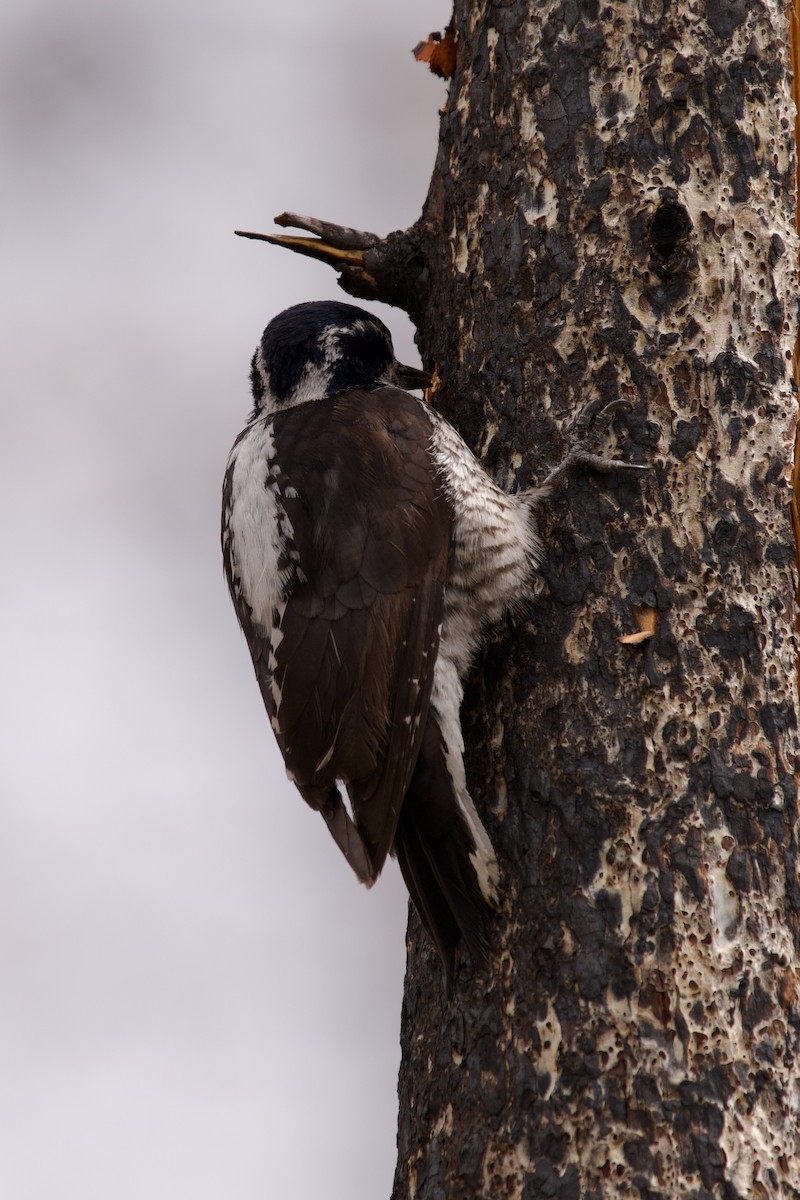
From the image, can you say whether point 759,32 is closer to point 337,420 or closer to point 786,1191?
point 337,420

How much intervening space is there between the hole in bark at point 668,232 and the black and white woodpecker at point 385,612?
40 centimetres

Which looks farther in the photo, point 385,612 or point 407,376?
point 407,376

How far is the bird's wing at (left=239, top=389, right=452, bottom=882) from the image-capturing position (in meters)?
2.59

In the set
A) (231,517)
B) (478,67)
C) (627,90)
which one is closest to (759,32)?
(627,90)

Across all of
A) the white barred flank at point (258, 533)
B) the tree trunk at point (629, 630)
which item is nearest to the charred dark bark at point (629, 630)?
the tree trunk at point (629, 630)

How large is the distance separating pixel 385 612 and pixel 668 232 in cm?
87

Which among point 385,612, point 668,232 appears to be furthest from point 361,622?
point 668,232

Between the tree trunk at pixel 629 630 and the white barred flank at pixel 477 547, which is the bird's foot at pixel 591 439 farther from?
the white barred flank at pixel 477 547

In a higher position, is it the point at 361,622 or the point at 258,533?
the point at 258,533

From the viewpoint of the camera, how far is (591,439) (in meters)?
2.46

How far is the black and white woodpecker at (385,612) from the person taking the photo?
252cm

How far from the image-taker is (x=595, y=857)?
2.22 metres

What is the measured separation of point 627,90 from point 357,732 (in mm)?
1284

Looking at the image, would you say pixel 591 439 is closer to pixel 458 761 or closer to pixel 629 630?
pixel 629 630
